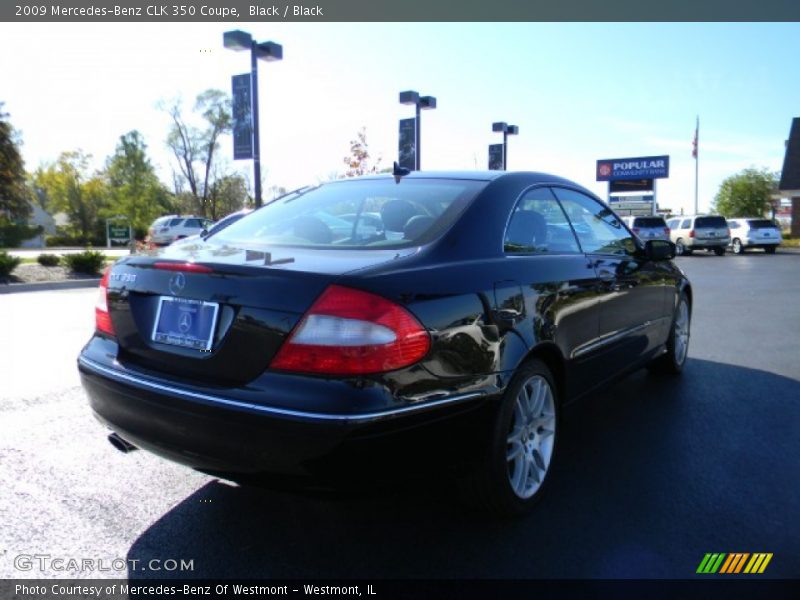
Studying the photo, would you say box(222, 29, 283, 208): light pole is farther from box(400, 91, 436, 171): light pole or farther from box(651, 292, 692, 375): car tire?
box(651, 292, 692, 375): car tire

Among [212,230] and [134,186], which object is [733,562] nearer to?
[212,230]

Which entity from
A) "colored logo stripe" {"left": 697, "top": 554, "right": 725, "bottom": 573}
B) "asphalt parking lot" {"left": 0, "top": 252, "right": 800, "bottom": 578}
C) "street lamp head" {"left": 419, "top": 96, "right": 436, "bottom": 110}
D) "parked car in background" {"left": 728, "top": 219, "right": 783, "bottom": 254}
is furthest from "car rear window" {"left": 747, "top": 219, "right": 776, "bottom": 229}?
"colored logo stripe" {"left": 697, "top": 554, "right": 725, "bottom": 573}

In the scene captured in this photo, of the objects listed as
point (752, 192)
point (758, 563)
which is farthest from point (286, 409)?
point (752, 192)

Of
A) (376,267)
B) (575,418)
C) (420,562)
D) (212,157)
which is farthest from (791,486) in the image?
(212,157)

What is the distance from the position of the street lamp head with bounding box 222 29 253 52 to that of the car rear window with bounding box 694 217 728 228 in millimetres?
21775

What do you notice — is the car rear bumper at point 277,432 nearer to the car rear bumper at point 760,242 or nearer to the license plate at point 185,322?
the license plate at point 185,322

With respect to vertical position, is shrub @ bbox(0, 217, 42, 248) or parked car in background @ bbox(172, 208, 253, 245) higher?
parked car in background @ bbox(172, 208, 253, 245)

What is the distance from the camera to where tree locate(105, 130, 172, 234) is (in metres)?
48.2

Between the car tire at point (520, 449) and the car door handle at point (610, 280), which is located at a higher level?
the car door handle at point (610, 280)

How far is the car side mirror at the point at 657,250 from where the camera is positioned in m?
4.69

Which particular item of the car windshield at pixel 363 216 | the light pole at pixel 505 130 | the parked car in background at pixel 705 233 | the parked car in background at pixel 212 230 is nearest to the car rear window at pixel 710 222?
the parked car in background at pixel 705 233

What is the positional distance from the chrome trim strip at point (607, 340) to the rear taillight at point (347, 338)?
1.42m

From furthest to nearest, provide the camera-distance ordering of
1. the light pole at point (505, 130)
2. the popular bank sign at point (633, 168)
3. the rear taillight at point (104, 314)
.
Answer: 1. the popular bank sign at point (633, 168)
2. the light pole at point (505, 130)
3. the rear taillight at point (104, 314)

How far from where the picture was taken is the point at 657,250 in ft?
15.5
